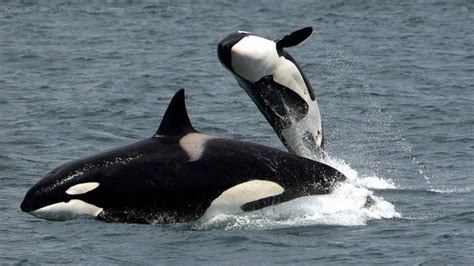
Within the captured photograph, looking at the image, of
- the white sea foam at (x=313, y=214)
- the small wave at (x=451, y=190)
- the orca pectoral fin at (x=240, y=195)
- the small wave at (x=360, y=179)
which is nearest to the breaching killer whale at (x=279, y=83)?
the small wave at (x=360, y=179)

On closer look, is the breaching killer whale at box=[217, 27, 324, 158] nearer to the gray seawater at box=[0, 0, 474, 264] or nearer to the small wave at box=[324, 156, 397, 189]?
the small wave at box=[324, 156, 397, 189]

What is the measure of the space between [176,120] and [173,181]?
2.76 ft

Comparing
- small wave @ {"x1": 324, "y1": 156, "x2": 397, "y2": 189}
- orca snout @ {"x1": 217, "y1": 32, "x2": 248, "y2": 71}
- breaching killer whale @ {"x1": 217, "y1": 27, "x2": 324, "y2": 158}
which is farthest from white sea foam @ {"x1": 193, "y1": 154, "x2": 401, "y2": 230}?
orca snout @ {"x1": 217, "y1": 32, "x2": 248, "y2": 71}

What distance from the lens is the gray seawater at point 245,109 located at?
1543cm

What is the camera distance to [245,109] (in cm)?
2812

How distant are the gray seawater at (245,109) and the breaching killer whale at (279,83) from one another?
1.36m

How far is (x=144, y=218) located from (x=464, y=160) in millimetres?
7654

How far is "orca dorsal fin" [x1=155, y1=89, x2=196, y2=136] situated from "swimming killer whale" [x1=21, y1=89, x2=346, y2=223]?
0.01 metres

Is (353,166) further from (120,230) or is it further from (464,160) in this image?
(120,230)

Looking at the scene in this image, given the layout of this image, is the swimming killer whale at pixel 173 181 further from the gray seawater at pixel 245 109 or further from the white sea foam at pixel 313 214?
the gray seawater at pixel 245 109

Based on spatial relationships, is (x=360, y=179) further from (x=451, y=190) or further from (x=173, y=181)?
(x=173, y=181)

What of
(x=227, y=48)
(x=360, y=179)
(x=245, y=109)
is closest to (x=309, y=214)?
(x=227, y=48)

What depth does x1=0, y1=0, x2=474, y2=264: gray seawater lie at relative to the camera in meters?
15.4

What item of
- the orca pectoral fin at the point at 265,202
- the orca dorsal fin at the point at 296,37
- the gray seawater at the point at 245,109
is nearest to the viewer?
the gray seawater at the point at 245,109
